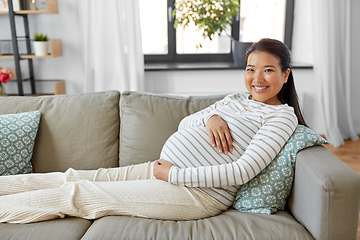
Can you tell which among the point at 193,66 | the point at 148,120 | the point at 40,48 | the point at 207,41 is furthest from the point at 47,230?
the point at 207,41

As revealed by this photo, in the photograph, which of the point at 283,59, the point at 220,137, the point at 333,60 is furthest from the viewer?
the point at 333,60

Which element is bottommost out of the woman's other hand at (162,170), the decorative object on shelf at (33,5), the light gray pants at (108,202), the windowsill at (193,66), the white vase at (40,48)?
the light gray pants at (108,202)

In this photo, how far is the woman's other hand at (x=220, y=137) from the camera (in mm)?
1291

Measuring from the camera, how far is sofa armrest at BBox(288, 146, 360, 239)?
1050mm

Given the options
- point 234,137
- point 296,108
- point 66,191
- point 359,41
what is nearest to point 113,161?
point 66,191

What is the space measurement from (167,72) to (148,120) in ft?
4.51

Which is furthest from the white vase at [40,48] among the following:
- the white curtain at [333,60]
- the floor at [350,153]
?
the floor at [350,153]

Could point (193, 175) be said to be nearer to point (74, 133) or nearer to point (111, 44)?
point (74, 133)

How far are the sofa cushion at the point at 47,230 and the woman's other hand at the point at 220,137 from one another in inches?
21.8

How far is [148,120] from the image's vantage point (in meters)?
1.63

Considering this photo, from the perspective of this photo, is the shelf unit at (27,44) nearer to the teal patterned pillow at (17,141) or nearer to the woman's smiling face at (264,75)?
the teal patterned pillow at (17,141)

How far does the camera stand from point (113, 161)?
5.42 ft

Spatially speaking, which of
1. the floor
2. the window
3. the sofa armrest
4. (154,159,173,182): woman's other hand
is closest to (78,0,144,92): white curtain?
the window

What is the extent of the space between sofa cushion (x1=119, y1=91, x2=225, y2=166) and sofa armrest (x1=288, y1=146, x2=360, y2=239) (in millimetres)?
661
